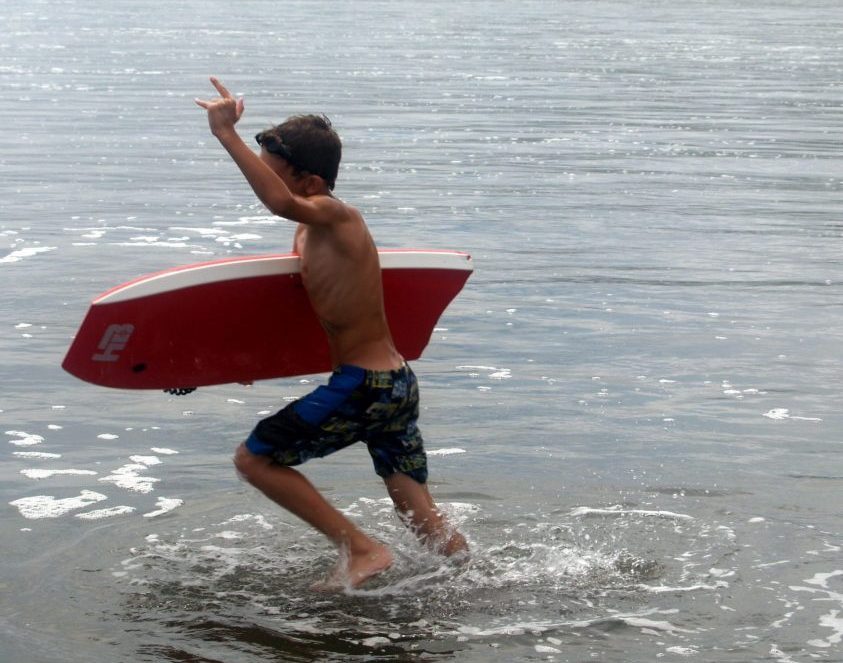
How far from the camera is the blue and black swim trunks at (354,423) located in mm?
5484

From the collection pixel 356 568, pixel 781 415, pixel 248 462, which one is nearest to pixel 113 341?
pixel 248 462

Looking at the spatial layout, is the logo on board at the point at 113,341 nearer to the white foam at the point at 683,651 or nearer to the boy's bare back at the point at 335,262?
the boy's bare back at the point at 335,262

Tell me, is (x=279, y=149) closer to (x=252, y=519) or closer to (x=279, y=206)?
(x=279, y=206)

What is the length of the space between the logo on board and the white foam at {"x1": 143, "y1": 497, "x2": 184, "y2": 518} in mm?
802

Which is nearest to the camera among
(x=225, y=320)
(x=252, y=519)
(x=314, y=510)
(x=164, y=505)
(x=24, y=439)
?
(x=314, y=510)

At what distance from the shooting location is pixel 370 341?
5.61m

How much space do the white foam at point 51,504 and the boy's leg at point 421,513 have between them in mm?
1445

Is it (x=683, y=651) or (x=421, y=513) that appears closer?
(x=683, y=651)

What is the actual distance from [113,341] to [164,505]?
925 millimetres

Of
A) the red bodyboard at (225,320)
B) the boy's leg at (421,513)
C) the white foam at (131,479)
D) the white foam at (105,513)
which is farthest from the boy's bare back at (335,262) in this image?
the white foam at (131,479)

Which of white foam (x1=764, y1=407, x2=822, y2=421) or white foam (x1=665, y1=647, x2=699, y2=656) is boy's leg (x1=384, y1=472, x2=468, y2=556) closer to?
white foam (x1=665, y1=647, x2=699, y2=656)

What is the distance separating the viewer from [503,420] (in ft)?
25.5

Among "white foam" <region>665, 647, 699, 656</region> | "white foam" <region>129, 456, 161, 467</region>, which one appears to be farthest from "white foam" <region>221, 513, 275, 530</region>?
"white foam" <region>665, 647, 699, 656</region>

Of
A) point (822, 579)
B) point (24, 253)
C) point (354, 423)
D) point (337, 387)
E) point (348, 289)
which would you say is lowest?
point (822, 579)
